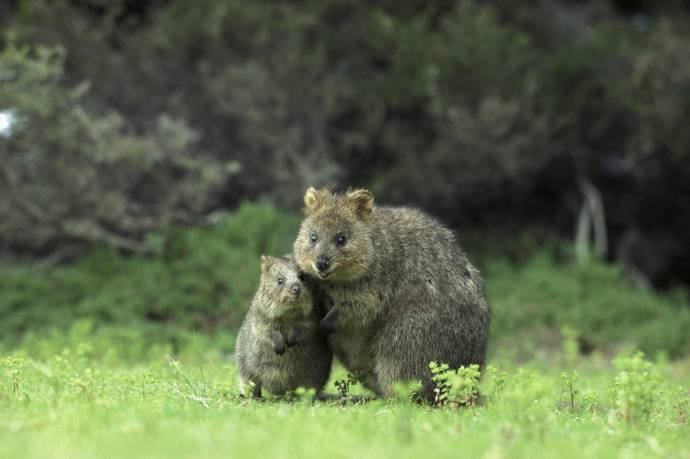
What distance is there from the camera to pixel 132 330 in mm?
14414

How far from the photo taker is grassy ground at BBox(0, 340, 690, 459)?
533 cm

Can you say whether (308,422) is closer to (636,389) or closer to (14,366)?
(636,389)

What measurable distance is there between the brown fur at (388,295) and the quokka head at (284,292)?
0.18 m

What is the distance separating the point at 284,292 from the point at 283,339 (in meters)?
0.46

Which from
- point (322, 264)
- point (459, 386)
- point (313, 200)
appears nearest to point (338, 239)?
point (322, 264)

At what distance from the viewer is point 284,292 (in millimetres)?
8336

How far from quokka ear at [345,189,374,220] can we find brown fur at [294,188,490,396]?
0.01m

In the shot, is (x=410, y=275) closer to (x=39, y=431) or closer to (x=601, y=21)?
(x=39, y=431)

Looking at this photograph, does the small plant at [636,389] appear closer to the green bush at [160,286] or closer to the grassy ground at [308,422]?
the grassy ground at [308,422]

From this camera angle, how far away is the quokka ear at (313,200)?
9.13m

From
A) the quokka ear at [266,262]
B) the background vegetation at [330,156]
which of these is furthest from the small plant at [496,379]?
the background vegetation at [330,156]

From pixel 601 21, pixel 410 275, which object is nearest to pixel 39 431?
pixel 410 275

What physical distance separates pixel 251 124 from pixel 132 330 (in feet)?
18.6

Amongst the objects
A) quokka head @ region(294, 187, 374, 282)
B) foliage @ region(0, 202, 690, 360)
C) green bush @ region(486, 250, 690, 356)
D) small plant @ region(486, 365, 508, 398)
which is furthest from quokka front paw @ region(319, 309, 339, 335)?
green bush @ region(486, 250, 690, 356)
